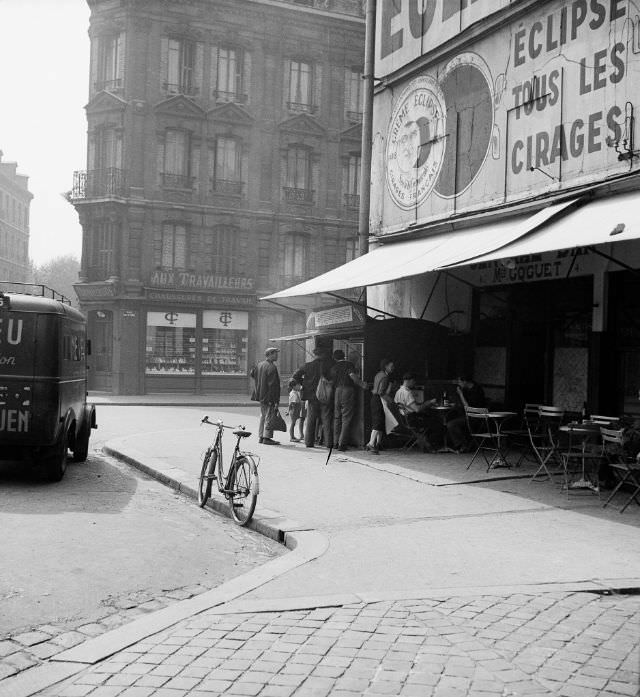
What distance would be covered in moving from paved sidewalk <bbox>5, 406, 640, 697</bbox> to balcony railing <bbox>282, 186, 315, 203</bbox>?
27518 millimetres

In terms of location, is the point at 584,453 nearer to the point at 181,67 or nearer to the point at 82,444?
the point at 82,444

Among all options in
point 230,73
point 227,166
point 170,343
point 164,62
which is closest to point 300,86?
point 230,73

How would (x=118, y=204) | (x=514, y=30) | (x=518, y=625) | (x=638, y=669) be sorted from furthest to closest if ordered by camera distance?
(x=118, y=204)
(x=514, y=30)
(x=518, y=625)
(x=638, y=669)

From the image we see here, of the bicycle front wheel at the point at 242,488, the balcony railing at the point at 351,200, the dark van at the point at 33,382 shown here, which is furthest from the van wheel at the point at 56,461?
the balcony railing at the point at 351,200

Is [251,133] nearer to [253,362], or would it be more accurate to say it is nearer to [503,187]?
[253,362]

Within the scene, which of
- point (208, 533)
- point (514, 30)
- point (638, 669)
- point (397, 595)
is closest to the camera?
point (638, 669)

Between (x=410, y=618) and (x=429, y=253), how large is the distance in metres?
7.80

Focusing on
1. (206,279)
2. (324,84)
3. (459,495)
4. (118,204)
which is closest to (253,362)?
(206,279)

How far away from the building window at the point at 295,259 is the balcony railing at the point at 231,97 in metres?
5.91

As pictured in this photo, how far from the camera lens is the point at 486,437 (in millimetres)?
12086

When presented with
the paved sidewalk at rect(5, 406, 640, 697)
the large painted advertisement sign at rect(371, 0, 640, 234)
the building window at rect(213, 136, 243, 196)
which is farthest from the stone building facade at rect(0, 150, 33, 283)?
the paved sidewalk at rect(5, 406, 640, 697)

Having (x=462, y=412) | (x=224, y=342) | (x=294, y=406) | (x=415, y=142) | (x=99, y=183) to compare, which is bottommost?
(x=294, y=406)

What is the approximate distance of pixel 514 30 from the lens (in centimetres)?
1205

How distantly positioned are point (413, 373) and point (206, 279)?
2068 centimetres
